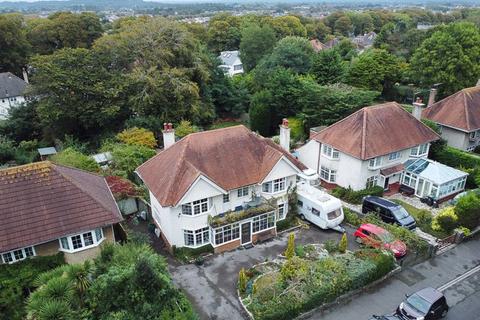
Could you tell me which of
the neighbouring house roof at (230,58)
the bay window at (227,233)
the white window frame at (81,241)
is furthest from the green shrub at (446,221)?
the neighbouring house roof at (230,58)

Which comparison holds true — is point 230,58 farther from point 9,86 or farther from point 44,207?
point 44,207

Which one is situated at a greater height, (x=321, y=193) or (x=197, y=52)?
(x=197, y=52)

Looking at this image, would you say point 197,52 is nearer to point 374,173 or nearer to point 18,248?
point 374,173

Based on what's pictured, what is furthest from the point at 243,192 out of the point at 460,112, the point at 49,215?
the point at 460,112

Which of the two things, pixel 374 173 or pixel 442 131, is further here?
pixel 442 131

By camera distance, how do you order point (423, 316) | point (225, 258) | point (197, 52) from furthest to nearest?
1. point (197, 52)
2. point (225, 258)
3. point (423, 316)

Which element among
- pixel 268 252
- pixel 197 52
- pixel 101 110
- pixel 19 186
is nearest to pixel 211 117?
pixel 197 52

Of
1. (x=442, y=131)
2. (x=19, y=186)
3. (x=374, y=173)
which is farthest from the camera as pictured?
(x=442, y=131)

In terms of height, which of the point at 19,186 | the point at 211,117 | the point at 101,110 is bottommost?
the point at 211,117
